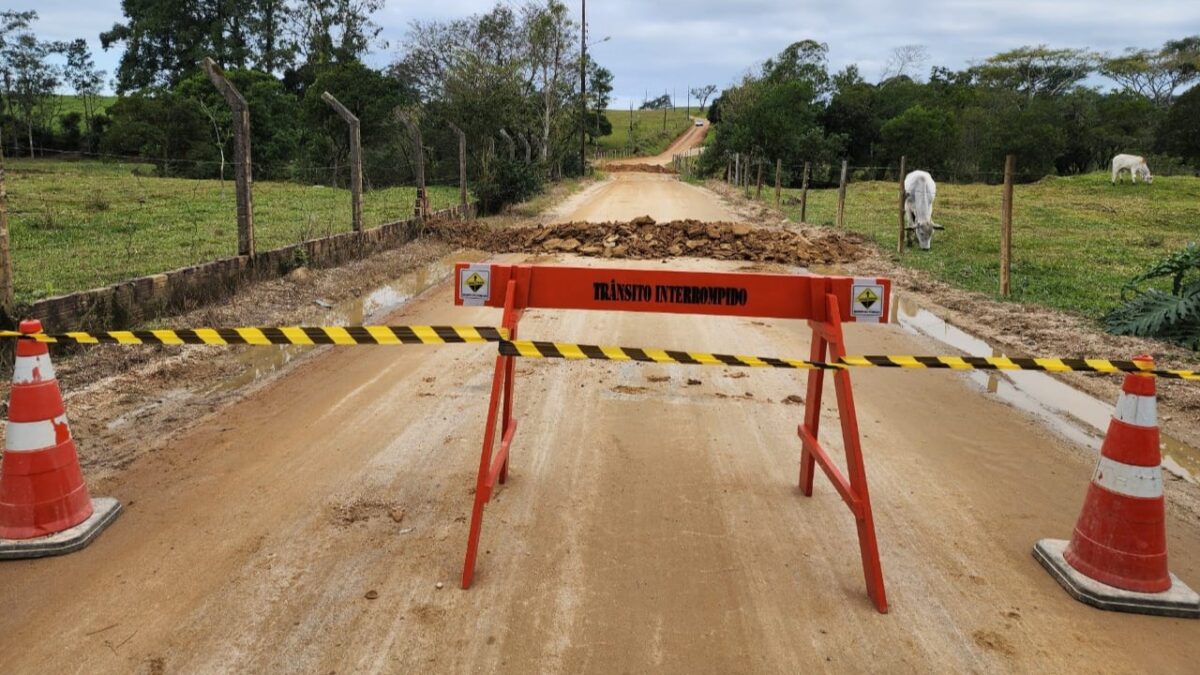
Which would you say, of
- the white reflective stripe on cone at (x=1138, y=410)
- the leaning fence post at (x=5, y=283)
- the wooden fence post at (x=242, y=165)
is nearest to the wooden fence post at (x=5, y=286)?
the leaning fence post at (x=5, y=283)

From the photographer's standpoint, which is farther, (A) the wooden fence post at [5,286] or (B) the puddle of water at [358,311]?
(B) the puddle of water at [358,311]

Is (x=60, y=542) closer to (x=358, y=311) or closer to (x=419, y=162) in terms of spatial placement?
(x=358, y=311)

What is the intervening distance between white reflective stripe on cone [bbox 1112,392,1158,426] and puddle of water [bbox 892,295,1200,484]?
1882mm

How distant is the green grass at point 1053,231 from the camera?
10922 mm

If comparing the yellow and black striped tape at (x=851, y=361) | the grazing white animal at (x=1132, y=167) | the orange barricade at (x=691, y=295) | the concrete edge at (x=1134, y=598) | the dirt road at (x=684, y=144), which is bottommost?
the concrete edge at (x=1134, y=598)

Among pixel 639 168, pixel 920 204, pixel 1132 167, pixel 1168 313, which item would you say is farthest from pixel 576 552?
pixel 639 168

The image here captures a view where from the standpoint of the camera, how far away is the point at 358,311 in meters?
9.06

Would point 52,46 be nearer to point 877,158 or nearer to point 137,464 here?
point 877,158

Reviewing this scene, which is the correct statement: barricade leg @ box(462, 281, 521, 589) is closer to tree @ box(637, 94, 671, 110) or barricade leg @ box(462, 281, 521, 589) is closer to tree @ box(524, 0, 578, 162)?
tree @ box(524, 0, 578, 162)

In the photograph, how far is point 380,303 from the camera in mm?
9602

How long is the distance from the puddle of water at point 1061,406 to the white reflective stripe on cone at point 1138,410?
6.17ft

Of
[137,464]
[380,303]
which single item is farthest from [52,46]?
[137,464]

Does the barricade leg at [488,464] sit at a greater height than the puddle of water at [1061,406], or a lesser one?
greater

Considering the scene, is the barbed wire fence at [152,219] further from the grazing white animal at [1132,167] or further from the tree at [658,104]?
the tree at [658,104]
